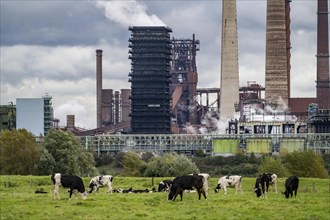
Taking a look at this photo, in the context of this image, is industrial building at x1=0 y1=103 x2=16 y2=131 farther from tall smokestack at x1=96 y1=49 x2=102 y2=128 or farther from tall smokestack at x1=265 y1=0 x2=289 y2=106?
tall smokestack at x1=265 y1=0 x2=289 y2=106

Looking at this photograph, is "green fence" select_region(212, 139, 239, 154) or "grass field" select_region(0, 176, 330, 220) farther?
"green fence" select_region(212, 139, 239, 154)

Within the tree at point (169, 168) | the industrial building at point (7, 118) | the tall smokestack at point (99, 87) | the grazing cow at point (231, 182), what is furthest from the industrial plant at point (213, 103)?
the grazing cow at point (231, 182)

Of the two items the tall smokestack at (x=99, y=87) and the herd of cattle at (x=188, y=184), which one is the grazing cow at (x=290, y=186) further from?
the tall smokestack at (x=99, y=87)

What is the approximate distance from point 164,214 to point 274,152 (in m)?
101

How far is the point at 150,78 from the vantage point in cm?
17688

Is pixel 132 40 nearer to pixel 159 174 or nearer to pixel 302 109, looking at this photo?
pixel 302 109

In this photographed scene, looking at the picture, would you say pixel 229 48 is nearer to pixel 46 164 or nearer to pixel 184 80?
pixel 184 80

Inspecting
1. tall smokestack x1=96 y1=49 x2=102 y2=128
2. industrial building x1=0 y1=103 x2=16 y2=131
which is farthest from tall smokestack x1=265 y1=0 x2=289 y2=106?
industrial building x1=0 y1=103 x2=16 y2=131

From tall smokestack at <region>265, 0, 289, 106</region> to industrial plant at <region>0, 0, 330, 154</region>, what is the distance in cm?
16

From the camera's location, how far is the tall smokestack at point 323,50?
153 metres

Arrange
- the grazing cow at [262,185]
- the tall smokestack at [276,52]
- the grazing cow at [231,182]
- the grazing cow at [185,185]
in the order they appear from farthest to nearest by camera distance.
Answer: the tall smokestack at [276,52]
the grazing cow at [231,182]
the grazing cow at [262,185]
the grazing cow at [185,185]

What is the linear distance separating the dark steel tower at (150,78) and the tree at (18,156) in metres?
101

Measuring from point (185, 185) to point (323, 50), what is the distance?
12704cm

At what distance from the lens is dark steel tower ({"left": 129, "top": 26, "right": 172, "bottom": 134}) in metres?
174
